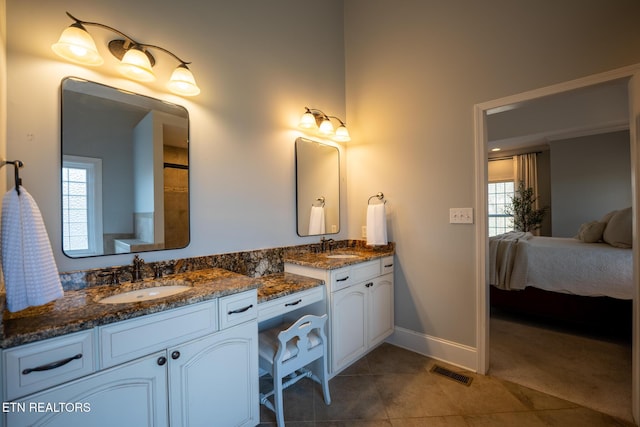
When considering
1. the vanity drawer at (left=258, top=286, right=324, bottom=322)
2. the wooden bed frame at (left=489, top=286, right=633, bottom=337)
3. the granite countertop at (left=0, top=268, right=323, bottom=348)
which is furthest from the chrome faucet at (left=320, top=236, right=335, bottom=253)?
the wooden bed frame at (left=489, top=286, right=633, bottom=337)

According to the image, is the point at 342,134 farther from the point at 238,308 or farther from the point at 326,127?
the point at 238,308

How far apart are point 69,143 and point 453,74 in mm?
2545

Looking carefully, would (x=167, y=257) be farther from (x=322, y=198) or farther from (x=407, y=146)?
(x=407, y=146)

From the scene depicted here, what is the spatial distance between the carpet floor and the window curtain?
Answer: 360 centimetres

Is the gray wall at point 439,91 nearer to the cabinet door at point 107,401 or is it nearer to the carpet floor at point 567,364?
the carpet floor at point 567,364

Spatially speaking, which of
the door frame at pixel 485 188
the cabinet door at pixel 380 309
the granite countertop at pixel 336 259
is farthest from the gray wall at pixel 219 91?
the door frame at pixel 485 188

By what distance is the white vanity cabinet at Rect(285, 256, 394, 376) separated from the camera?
1917 mm

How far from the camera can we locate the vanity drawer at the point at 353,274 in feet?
6.30

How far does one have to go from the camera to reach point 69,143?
4.39 ft

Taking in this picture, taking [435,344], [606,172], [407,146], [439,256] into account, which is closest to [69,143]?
[407,146]

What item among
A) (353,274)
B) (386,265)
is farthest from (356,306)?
(386,265)

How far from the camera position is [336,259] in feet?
7.04

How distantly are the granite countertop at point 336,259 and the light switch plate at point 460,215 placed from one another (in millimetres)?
583

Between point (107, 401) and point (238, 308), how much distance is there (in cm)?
56
